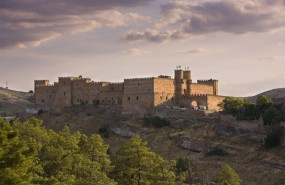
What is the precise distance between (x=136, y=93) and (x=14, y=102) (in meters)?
68.9

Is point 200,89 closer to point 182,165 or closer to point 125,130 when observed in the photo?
point 125,130

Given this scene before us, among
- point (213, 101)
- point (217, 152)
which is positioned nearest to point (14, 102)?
point (213, 101)

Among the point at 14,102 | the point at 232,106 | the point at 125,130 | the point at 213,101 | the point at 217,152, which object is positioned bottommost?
the point at 217,152

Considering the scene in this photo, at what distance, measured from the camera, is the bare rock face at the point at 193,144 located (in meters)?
72.1

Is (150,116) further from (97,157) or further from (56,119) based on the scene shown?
(97,157)

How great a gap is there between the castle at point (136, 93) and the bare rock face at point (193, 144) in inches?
433

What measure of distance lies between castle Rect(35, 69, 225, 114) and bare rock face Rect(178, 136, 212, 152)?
11000mm

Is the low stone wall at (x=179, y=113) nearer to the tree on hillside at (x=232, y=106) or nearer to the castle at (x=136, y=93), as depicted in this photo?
the castle at (x=136, y=93)

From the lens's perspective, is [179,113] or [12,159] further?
[179,113]

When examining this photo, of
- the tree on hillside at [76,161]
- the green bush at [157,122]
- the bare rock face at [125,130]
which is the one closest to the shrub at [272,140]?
the green bush at [157,122]

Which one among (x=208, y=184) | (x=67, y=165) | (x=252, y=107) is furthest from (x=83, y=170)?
(x=252, y=107)

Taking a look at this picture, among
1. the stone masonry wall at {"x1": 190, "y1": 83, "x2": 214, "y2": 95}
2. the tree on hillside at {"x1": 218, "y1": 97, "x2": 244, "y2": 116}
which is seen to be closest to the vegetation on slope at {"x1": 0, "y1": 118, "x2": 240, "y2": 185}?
the tree on hillside at {"x1": 218, "y1": 97, "x2": 244, "y2": 116}

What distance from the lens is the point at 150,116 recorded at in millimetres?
83750

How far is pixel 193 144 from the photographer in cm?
7325
